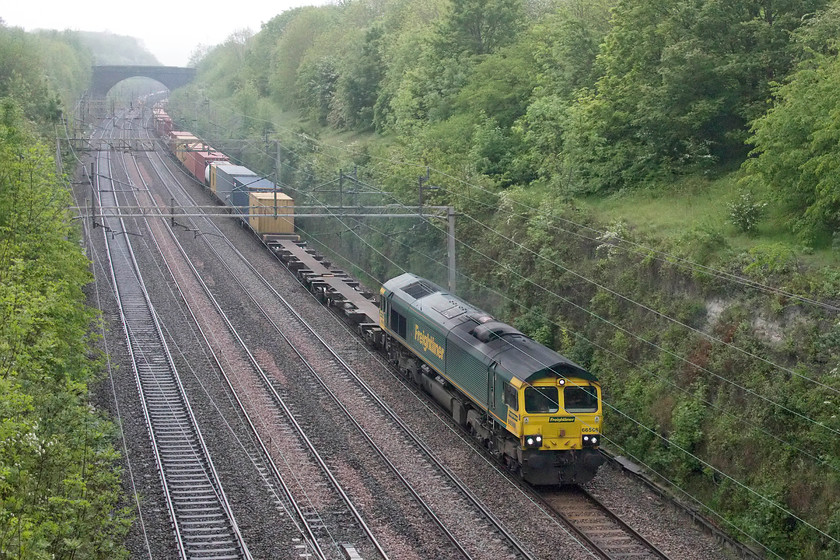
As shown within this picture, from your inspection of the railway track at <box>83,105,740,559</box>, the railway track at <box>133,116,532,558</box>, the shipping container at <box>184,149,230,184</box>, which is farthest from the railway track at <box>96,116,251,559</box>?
the shipping container at <box>184,149,230,184</box>

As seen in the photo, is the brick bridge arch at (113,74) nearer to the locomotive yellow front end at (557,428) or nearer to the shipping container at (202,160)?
the shipping container at (202,160)

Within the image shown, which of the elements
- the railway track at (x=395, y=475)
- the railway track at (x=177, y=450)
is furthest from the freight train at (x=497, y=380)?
the railway track at (x=177, y=450)

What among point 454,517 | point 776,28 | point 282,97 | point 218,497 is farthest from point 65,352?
point 282,97

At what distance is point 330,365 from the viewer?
30.2m

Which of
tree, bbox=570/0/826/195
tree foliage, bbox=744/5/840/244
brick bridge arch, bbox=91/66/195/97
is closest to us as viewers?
tree foliage, bbox=744/5/840/244

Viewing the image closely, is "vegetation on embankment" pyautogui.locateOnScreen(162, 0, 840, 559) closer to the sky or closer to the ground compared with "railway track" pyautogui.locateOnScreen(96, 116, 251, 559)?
closer to the sky

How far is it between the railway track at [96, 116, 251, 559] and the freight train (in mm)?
6801

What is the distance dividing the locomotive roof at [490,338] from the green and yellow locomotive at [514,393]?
24mm

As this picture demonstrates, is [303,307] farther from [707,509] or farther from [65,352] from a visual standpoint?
[707,509]

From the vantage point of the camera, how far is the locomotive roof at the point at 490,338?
20.8m

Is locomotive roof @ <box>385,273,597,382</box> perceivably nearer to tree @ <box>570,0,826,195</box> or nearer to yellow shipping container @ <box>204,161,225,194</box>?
tree @ <box>570,0,826,195</box>

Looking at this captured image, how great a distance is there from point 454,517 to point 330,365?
38.1ft

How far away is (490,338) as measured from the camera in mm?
23047

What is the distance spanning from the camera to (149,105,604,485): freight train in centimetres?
2048
